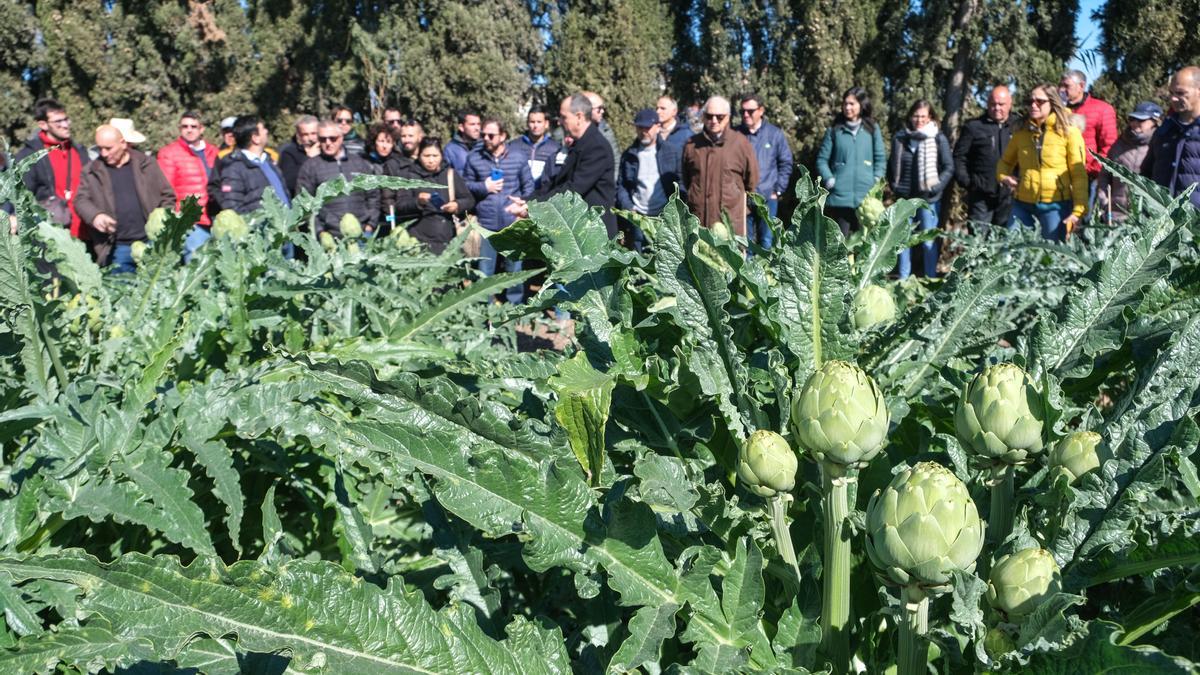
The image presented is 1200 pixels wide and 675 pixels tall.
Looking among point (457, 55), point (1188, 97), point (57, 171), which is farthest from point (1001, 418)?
point (457, 55)

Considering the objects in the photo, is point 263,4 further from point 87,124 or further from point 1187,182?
point 1187,182

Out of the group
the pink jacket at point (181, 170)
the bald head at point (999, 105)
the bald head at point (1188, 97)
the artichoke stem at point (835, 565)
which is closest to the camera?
the artichoke stem at point (835, 565)

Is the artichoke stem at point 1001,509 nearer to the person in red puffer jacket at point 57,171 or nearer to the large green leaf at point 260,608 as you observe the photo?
the large green leaf at point 260,608

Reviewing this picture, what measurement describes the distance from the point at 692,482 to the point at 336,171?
15.5 ft

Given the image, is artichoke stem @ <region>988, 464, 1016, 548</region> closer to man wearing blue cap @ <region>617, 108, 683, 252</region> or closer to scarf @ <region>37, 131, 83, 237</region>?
man wearing blue cap @ <region>617, 108, 683, 252</region>

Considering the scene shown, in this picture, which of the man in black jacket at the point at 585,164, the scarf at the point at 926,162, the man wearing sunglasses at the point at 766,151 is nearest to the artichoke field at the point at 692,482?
the man in black jacket at the point at 585,164

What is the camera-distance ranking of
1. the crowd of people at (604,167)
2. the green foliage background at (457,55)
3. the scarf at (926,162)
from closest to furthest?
the crowd of people at (604,167) < the scarf at (926,162) < the green foliage background at (457,55)

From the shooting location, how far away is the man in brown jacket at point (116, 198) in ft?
16.7

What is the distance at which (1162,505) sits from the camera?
872 millimetres

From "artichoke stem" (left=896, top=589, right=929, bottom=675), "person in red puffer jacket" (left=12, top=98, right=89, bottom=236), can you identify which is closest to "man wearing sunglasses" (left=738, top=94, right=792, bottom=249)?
"person in red puffer jacket" (left=12, top=98, right=89, bottom=236)

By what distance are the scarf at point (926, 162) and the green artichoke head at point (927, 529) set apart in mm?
5464

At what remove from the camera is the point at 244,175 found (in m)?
5.29

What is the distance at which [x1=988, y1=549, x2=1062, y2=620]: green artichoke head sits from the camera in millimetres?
752

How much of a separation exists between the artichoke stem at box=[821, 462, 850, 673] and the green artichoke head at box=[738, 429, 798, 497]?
0.11ft
